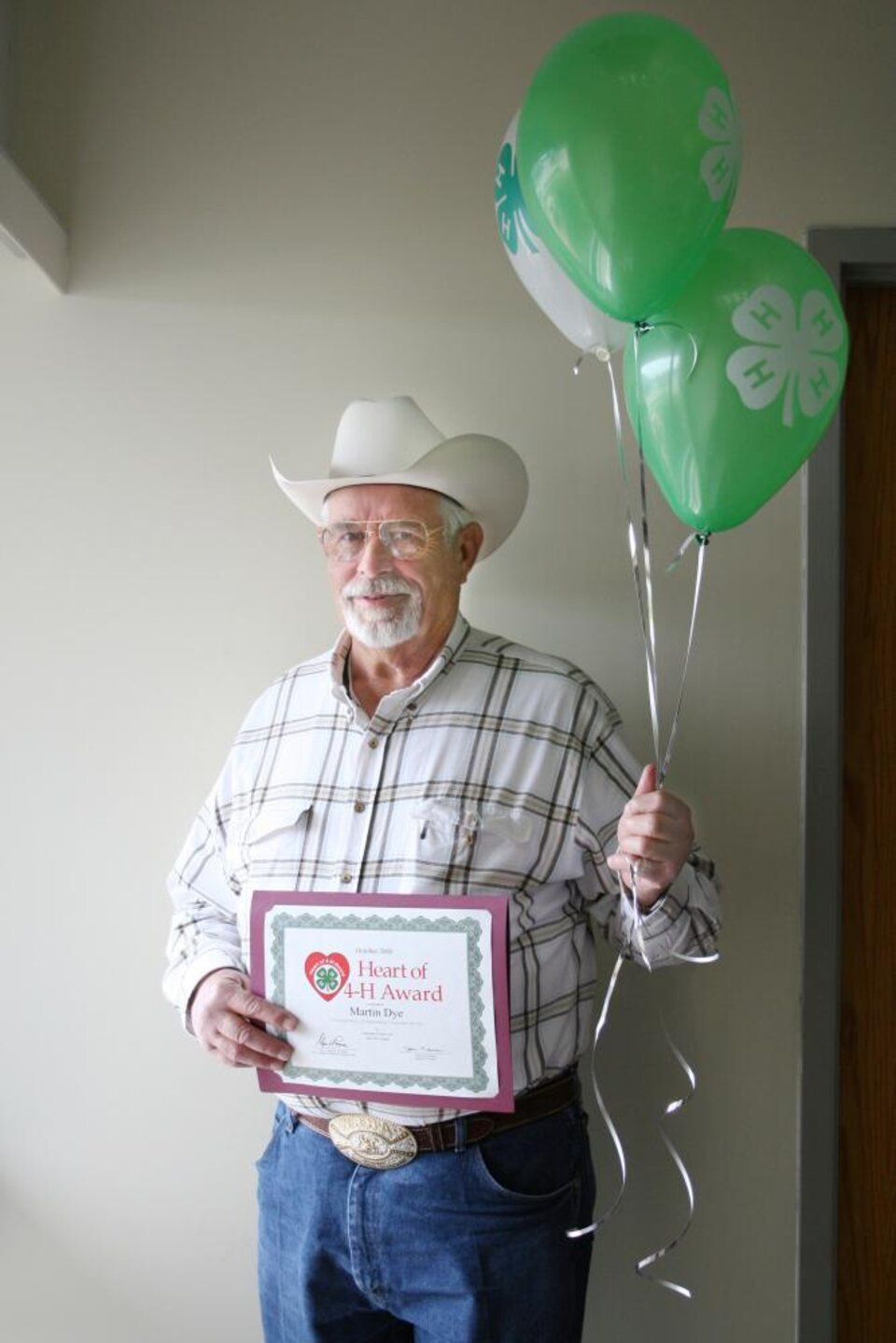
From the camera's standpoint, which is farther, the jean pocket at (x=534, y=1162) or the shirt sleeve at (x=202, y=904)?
the shirt sleeve at (x=202, y=904)

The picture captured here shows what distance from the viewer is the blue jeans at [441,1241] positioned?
5.12 feet

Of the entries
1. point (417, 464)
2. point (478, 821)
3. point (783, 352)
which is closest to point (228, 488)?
point (417, 464)

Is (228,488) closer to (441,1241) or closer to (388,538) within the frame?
(388,538)

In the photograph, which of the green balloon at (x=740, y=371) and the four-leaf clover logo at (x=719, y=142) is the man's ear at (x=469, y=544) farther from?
the four-leaf clover logo at (x=719, y=142)

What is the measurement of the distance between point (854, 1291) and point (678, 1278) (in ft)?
1.05

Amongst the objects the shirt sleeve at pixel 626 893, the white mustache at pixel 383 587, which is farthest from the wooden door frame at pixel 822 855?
the white mustache at pixel 383 587

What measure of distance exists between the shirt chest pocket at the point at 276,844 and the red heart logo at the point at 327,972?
0.14 meters

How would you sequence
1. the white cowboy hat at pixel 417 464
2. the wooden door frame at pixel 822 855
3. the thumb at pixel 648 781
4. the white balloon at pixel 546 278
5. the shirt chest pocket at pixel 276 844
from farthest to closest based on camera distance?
the wooden door frame at pixel 822 855
the white cowboy hat at pixel 417 464
the shirt chest pocket at pixel 276 844
the white balloon at pixel 546 278
the thumb at pixel 648 781

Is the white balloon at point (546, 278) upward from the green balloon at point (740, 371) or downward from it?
upward

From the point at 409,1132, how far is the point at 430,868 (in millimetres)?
345

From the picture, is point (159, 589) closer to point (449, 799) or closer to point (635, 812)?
point (449, 799)

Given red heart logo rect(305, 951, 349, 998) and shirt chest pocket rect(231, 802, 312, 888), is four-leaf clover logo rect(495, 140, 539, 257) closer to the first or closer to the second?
shirt chest pocket rect(231, 802, 312, 888)

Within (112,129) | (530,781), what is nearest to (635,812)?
(530,781)

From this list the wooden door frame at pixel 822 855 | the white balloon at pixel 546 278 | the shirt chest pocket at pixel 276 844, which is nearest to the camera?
the white balloon at pixel 546 278
